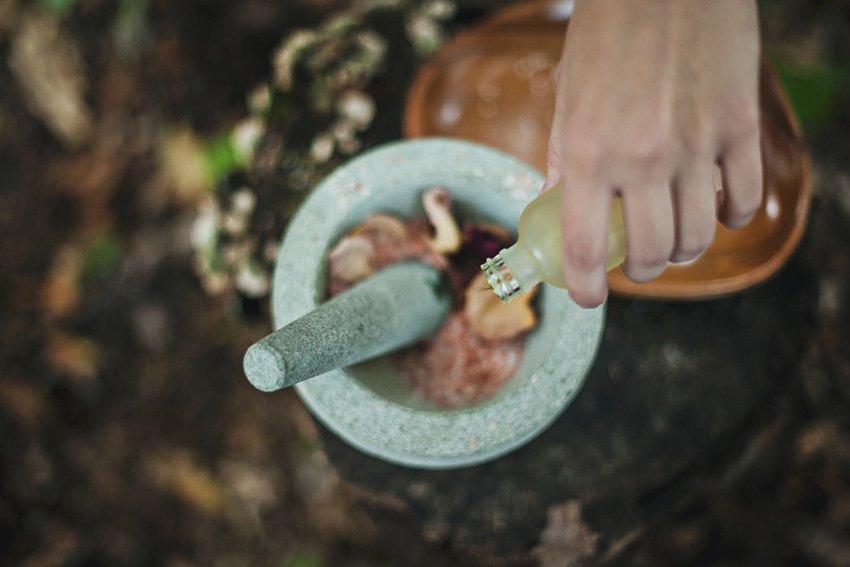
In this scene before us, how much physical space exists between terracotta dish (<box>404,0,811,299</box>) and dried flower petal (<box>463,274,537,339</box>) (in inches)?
8.9

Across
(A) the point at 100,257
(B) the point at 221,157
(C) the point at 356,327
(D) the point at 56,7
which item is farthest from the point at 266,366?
(D) the point at 56,7

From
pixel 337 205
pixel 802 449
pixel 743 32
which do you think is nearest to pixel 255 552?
pixel 337 205

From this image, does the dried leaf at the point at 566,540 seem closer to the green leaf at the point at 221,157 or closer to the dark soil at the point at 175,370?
the dark soil at the point at 175,370

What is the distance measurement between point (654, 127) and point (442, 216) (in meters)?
0.41

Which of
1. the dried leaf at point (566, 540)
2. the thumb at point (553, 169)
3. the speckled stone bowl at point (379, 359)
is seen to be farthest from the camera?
the dried leaf at point (566, 540)

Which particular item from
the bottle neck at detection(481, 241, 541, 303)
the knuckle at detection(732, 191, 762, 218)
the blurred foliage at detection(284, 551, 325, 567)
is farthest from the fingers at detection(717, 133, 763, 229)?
the blurred foliage at detection(284, 551, 325, 567)

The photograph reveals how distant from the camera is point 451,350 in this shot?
1.05 metres

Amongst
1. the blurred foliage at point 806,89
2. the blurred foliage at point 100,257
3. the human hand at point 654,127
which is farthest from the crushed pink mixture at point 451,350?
the blurred foliage at point 100,257

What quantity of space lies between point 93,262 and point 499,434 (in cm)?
163

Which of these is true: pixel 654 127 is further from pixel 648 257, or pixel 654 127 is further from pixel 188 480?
pixel 188 480

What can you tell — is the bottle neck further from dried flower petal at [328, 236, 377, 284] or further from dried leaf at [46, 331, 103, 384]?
dried leaf at [46, 331, 103, 384]

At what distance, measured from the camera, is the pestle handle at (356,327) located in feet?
2.13

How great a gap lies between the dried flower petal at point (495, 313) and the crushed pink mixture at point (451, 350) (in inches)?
1.6

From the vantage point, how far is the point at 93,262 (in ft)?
6.25
